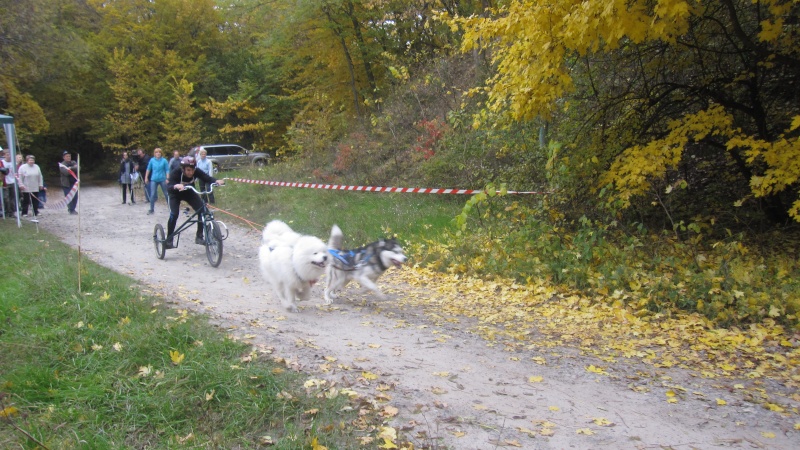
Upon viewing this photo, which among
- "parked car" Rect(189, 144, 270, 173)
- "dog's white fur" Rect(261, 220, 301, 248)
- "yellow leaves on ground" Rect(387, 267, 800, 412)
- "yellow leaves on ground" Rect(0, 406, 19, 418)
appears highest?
"parked car" Rect(189, 144, 270, 173)

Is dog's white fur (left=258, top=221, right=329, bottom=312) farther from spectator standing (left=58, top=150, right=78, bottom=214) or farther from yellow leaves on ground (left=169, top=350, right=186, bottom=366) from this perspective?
spectator standing (left=58, top=150, right=78, bottom=214)

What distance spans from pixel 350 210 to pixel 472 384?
32.7 feet

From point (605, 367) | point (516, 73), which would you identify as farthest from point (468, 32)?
point (605, 367)

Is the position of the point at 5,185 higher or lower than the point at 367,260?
higher

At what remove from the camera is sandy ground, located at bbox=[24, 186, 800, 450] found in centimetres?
399

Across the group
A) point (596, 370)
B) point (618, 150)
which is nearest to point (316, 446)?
point (596, 370)

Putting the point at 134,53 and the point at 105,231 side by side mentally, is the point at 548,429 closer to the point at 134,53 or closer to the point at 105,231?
the point at 105,231

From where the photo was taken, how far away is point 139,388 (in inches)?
170

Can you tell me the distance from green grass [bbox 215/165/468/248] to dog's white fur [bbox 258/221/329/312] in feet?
14.1

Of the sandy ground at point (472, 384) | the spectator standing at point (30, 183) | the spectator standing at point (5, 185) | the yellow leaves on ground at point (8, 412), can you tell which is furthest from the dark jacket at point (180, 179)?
the spectator standing at point (30, 183)

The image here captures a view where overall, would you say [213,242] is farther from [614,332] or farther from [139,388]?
[614,332]

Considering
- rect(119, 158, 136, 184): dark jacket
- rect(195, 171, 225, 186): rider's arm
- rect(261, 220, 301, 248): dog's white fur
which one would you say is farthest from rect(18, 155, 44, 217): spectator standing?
rect(261, 220, 301, 248): dog's white fur

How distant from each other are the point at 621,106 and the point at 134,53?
31.5 meters

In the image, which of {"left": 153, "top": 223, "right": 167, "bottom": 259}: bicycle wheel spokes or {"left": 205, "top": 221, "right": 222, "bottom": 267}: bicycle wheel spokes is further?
{"left": 153, "top": 223, "right": 167, "bottom": 259}: bicycle wheel spokes
